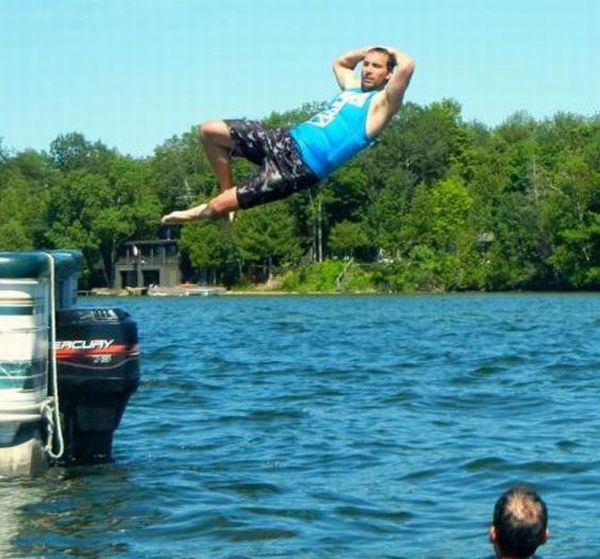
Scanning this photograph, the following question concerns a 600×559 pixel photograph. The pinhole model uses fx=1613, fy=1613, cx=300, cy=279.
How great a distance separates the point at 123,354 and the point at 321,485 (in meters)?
2.85

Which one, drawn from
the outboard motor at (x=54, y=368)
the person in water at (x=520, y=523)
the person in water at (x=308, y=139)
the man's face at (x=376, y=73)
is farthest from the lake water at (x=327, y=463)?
the person in water at (x=520, y=523)

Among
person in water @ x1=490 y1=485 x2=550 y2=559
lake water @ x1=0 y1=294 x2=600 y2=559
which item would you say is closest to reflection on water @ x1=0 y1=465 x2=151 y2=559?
lake water @ x1=0 y1=294 x2=600 y2=559

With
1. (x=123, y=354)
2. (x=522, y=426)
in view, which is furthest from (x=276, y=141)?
(x=522, y=426)

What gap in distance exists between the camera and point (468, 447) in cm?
2039

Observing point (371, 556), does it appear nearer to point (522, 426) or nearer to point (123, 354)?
point (123, 354)

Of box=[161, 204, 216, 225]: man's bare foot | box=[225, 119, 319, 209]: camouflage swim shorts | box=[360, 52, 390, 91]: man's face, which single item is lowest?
box=[161, 204, 216, 225]: man's bare foot

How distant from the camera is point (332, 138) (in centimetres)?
1010

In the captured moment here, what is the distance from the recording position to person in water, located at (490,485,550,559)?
8586 mm

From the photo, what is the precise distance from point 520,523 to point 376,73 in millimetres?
3292

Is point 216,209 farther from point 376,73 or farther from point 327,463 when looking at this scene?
point 327,463

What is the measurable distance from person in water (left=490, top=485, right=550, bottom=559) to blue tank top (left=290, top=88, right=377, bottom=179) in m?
2.55

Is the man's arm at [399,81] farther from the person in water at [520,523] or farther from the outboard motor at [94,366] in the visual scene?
the outboard motor at [94,366]

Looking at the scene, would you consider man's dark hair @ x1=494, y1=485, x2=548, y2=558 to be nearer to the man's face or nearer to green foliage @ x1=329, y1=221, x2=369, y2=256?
the man's face

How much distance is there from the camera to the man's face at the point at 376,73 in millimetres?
10422
